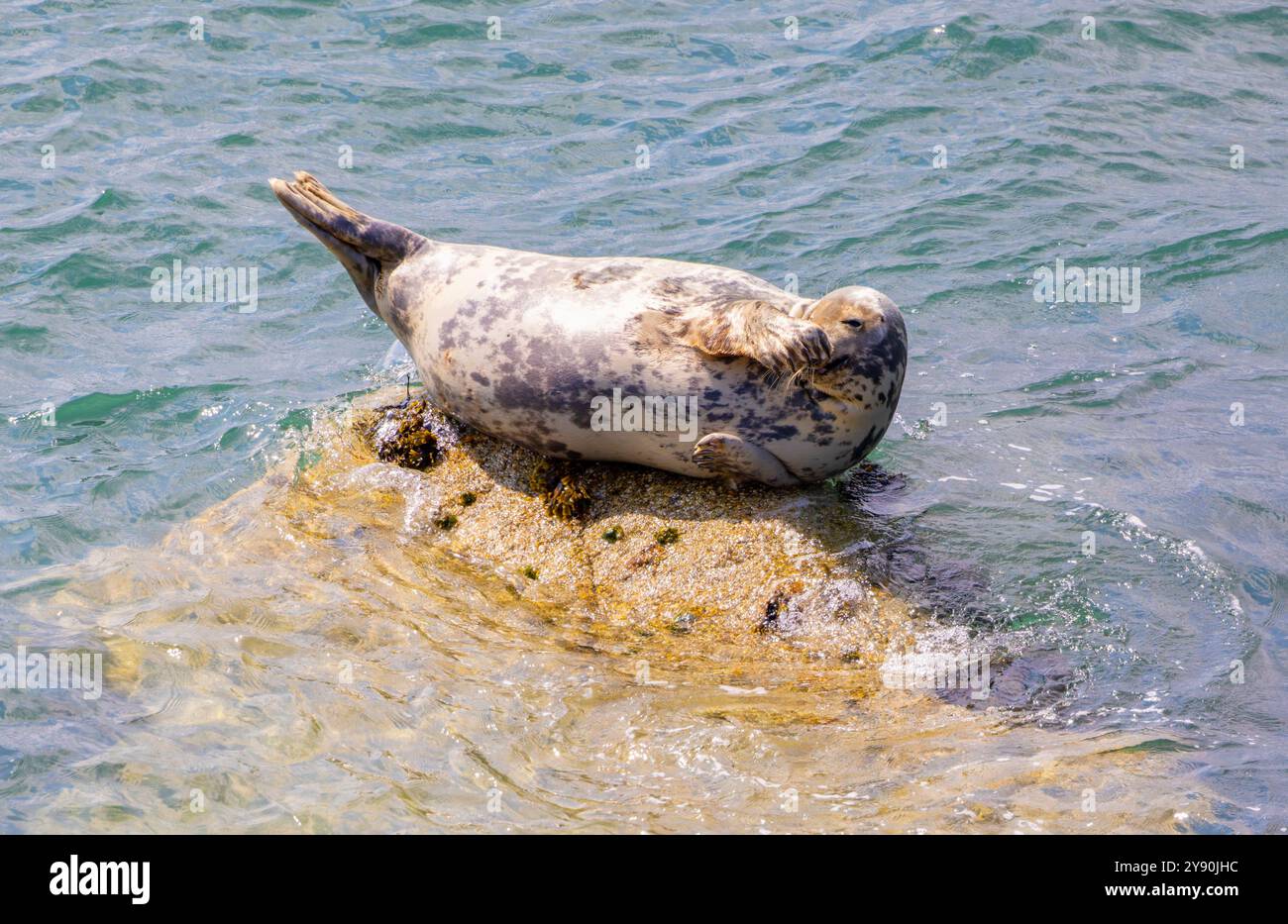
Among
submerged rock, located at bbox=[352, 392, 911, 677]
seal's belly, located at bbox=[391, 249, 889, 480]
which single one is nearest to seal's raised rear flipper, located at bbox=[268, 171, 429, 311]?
Result: seal's belly, located at bbox=[391, 249, 889, 480]

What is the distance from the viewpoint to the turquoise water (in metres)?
5.90

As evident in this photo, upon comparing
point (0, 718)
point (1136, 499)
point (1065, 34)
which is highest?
point (1065, 34)

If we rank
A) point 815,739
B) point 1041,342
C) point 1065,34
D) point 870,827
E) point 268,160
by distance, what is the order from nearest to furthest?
point 870,827 → point 815,739 → point 1041,342 → point 268,160 → point 1065,34

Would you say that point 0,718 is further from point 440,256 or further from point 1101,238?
point 1101,238

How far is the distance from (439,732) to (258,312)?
17.6 ft

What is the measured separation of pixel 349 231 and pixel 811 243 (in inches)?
166

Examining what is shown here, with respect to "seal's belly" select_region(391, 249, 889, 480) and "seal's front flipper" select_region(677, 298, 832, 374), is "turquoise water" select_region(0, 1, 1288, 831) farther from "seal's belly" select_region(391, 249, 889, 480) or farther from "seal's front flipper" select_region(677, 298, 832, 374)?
"seal's front flipper" select_region(677, 298, 832, 374)

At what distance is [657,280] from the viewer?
20.2ft

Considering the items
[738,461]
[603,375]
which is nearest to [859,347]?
[738,461]

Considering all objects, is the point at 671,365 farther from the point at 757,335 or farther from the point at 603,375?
the point at 757,335

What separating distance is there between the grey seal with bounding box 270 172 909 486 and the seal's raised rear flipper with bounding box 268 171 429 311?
0.52 meters

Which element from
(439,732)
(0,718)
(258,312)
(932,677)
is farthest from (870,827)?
(258,312)

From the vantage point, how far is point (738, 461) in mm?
5863

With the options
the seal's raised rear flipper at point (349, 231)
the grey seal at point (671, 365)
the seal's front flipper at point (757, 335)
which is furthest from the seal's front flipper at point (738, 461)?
the seal's raised rear flipper at point (349, 231)
